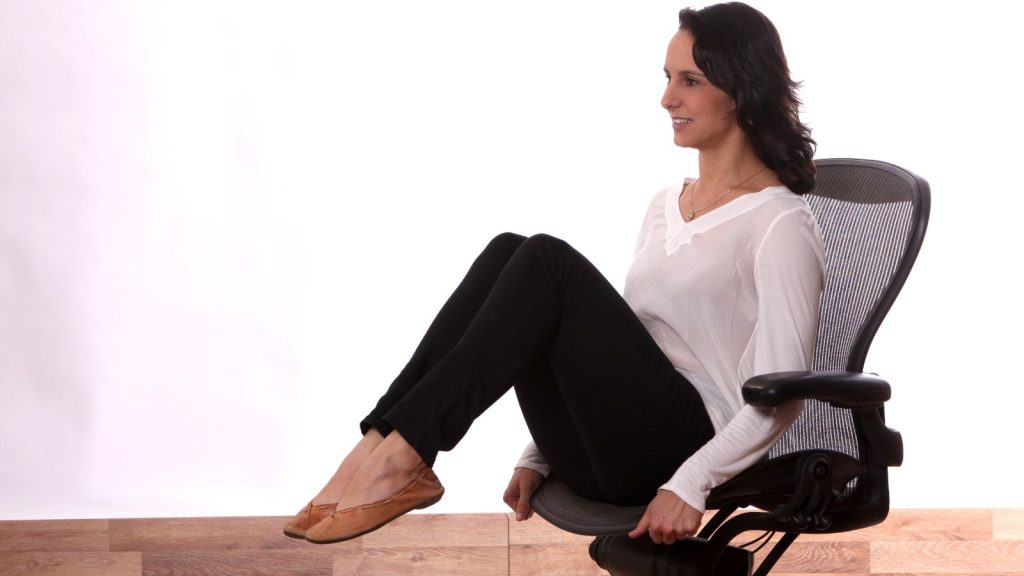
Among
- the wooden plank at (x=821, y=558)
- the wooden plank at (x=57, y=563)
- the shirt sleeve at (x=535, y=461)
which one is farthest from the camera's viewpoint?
the wooden plank at (x=821, y=558)

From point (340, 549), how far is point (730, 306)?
144cm

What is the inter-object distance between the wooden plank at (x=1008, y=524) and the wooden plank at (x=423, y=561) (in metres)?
1.24

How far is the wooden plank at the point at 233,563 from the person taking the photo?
269cm

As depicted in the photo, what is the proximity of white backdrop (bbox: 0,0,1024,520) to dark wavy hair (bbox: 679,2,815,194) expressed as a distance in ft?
3.89

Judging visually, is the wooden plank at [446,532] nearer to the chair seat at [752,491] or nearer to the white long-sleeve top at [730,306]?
the white long-sleeve top at [730,306]

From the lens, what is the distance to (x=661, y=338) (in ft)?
5.50

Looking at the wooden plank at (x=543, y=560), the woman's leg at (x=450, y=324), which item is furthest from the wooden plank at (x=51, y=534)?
the woman's leg at (x=450, y=324)

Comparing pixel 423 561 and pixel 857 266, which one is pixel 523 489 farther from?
pixel 423 561

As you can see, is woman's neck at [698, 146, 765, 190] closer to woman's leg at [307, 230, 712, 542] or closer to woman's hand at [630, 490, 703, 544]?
woman's leg at [307, 230, 712, 542]

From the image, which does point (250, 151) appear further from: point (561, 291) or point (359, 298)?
point (561, 291)

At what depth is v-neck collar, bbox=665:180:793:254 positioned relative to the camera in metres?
1.61

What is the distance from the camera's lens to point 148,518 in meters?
2.69

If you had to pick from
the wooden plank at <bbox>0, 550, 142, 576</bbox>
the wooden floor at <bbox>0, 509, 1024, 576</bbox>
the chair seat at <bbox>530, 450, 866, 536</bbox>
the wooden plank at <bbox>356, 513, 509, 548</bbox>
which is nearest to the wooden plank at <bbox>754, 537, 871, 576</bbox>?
the wooden floor at <bbox>0, 509, 1024, 576</bbox>

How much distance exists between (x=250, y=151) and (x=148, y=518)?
93 cm
